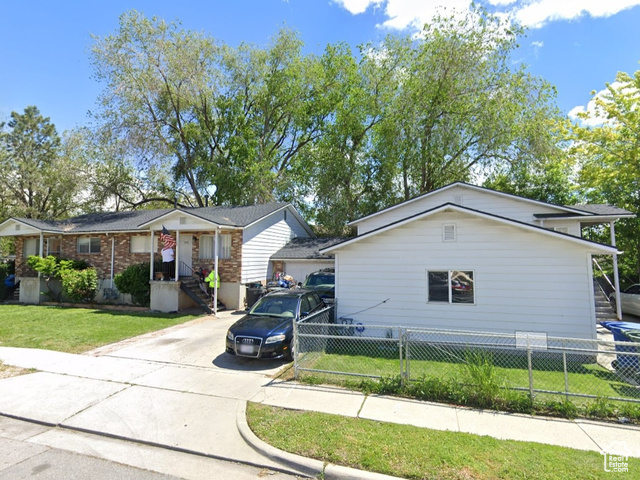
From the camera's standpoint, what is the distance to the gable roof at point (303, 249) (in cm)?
1825

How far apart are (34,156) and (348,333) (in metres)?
37.9

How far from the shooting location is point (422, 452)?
4059 mm

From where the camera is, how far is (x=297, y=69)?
27594mm

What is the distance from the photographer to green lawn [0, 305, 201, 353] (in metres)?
9.68

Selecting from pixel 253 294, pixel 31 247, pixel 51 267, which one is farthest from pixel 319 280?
pixel 31 247

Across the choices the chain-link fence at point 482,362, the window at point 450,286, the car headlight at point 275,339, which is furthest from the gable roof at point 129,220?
the window at point 450,286

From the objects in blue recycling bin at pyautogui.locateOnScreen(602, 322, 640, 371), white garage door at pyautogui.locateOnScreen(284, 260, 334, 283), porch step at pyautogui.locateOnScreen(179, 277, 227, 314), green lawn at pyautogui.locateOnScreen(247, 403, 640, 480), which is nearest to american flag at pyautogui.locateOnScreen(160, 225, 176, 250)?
porch step at pyautogui.locateOnScreen(179, 277, 227, 314)

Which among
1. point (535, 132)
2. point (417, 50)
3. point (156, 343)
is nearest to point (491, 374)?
point (156, 343)

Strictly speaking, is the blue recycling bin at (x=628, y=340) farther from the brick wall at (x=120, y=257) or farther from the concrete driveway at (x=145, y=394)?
the brick wall at (x=120, y=257)

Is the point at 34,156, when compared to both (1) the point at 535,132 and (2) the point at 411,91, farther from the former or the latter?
(1) the point at 535,132

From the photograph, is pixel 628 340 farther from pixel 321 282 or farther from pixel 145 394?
pixel 145 394

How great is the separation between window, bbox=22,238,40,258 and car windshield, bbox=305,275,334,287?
17356 mm

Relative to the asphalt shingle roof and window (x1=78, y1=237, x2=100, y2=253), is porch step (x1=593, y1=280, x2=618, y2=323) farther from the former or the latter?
window (x1=78, y1=237, x2=100, y2=253)
